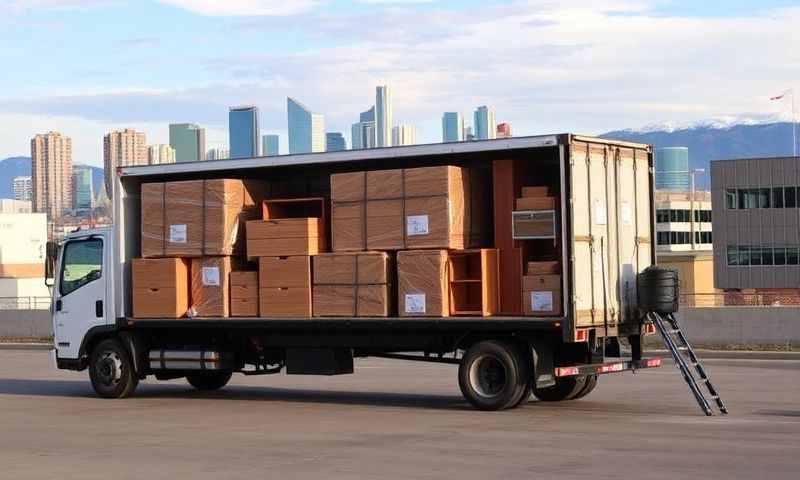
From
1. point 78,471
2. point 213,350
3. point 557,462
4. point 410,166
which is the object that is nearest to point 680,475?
point 557,462

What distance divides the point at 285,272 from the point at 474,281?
2.84 meters

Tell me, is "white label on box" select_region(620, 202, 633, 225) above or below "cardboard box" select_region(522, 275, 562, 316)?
above

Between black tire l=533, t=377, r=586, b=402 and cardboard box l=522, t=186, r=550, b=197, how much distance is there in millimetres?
2721

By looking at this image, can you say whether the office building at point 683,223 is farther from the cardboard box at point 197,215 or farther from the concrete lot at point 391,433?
the cardboard box at point 197,215

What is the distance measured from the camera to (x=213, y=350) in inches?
779

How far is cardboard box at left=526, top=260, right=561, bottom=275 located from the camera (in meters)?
17.0

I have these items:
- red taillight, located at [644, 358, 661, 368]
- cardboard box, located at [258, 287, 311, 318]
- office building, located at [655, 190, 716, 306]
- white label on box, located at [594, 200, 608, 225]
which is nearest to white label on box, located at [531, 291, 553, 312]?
white label on box, located at [594, 200, 608, 225]

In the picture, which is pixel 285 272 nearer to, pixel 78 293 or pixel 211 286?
pixel 211 286

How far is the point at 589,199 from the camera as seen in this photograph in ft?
56.7

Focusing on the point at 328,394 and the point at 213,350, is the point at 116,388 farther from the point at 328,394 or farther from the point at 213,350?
the point at 328,394

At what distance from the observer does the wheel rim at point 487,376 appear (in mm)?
17344

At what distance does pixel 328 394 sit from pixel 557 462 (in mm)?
8865

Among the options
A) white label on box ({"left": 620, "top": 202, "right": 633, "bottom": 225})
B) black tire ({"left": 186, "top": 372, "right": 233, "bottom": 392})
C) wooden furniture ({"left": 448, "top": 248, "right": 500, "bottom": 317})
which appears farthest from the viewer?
black tire ({"left": 186, "top": 372, "right": 233, "bottom": 392})

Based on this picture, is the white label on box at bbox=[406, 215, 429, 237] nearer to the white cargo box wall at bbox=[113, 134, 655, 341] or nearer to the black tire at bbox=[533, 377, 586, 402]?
the white cargo box wall at bbox=[113, 134, 655, 341]
